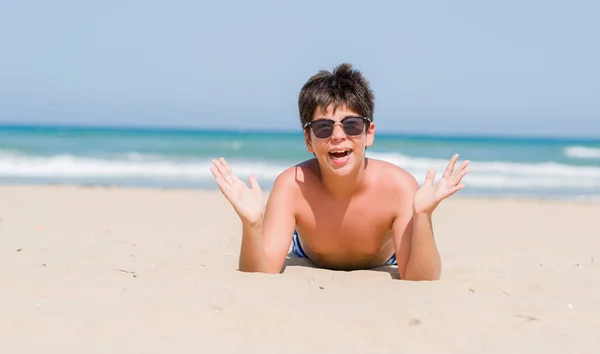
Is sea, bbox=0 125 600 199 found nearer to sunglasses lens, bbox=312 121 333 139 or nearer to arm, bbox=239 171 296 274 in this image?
arm, bbox=239 171 296 274

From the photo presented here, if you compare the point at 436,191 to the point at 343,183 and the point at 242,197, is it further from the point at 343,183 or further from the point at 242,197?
the point at 242,197

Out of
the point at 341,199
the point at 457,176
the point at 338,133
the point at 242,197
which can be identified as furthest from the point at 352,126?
the point at 242,197

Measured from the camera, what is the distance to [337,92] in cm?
433

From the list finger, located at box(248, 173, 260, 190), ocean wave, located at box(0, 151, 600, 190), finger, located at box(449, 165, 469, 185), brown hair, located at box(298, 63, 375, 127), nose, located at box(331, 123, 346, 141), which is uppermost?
brown hair, located at box(298, 63, 375, 127)

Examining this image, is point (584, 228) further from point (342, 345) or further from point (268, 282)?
point (342, 345)

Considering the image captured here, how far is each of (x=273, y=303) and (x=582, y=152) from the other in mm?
26822

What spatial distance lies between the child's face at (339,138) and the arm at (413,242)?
45 centimetres

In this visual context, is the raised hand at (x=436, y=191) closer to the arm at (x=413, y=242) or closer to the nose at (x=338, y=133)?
the arm at (x=413, y=242)

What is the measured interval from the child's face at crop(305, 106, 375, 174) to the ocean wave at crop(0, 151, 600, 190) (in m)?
11.6

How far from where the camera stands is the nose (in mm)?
4234

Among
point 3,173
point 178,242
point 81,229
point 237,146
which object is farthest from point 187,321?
point 237,146

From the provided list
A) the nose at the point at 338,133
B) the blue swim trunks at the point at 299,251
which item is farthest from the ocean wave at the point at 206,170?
the nose at the point at 338,133

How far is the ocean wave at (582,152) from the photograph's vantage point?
26305mm

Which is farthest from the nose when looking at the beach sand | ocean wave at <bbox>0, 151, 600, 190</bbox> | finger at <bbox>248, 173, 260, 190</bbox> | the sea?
ocean wave at <bbox>0, 151, 600, 190</bbox>
